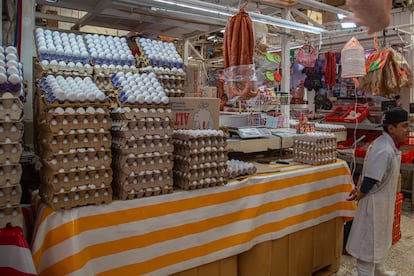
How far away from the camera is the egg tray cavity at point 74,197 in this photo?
6.97 feet

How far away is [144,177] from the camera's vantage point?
2.45 m

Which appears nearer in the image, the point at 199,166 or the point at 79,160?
the point at 79,160

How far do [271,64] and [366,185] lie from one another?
227 centimetres

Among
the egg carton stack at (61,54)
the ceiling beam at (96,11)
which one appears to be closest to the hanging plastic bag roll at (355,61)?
the ceiling beam at (96,11)

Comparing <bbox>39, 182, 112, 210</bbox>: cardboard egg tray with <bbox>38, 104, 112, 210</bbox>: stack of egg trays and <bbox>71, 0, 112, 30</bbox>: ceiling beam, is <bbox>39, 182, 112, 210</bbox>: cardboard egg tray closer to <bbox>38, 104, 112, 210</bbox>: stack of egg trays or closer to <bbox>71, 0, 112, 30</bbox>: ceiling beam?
<bbox>38, 104, 112, 210</bbox>: stack of egg trays

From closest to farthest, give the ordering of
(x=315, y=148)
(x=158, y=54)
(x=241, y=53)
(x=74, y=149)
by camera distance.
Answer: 1. (x=74, y=149)
2. (x=241, y=53)
3. (x=158, y=54)
4. (x=315, y=148)

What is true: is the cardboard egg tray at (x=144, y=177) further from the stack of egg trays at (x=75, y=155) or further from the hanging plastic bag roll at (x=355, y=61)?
the hanging plastic bag roll at (x=355, y=61)

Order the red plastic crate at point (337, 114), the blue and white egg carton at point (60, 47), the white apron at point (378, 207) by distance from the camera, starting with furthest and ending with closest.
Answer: the red plastic crate at point (337, 114)
the white apron at point (378, 207)
the blue and white egg carton at point (60, 47)

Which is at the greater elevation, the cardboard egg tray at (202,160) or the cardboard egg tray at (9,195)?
the cardboard egg tray at (202,160)

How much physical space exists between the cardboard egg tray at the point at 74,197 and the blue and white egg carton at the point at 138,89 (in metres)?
0.63

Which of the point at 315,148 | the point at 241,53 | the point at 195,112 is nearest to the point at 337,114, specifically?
the point at 315,148

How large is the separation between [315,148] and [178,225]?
6.10ft

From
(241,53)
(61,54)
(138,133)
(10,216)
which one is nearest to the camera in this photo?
(10,216)

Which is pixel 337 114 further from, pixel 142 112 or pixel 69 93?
pixel 69 93
